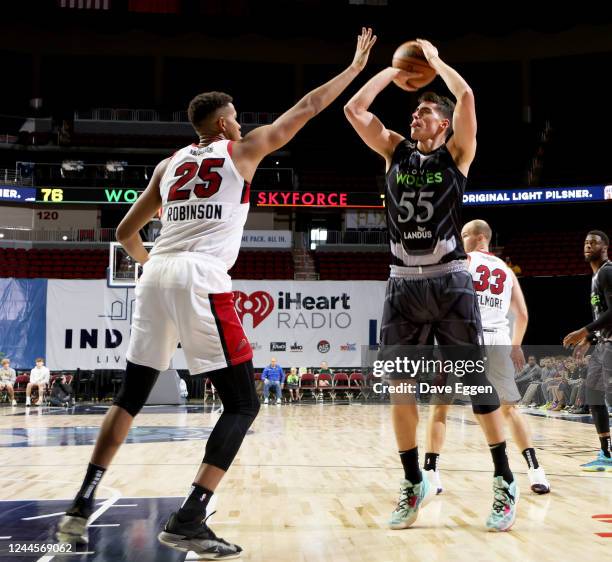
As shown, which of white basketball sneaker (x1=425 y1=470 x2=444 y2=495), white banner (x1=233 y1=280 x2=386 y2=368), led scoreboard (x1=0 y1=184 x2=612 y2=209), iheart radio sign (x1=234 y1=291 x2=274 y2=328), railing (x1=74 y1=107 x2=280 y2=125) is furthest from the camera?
railing (x1=74 y1=107 x2=280 y2=125)

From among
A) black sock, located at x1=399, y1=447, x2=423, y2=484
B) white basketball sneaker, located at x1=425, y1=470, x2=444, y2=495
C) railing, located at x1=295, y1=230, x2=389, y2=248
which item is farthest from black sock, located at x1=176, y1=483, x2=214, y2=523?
railing, located at x1=295, y1=230, x2=389, y2=248

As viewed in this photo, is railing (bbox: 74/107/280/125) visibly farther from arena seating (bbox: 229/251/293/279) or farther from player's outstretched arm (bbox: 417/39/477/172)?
player's outstretched arm (bbox: 417/39/477/172)

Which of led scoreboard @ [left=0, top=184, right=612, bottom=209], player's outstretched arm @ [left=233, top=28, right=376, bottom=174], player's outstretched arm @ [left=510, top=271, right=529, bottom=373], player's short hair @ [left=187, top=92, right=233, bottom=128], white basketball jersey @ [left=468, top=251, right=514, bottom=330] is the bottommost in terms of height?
player's outstretched arm @ [left=510, top=271, right=529, bottom=373]

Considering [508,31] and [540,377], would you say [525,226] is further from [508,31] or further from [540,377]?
[540,377]

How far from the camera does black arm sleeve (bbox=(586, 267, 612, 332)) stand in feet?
18.0

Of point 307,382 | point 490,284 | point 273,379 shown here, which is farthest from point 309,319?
point 490,284

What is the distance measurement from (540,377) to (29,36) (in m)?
23.2

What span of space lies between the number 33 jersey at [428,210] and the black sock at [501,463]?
0.97 metres

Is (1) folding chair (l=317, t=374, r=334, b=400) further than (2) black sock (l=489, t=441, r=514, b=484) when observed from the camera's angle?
Yes

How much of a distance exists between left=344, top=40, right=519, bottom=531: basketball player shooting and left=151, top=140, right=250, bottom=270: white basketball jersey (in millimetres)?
905

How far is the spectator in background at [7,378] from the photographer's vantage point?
17688mm

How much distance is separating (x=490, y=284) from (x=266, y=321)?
15403 mm

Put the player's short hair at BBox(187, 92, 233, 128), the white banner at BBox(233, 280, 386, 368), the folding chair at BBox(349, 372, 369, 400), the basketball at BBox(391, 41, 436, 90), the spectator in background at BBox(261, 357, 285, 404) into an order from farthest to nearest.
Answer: the white banner at BBox(233, 280, 386, 368), the folding chair at BBox(349, 372, 369, 400), the spectator in background at BBox(261, 357, 285, 404), the basketball at BBox(391, 41, 436, 90), the player's short hair at BBox(187, 92, 233, 128)

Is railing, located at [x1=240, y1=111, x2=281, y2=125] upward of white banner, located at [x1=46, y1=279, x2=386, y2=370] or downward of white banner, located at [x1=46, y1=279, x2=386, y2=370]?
upward
